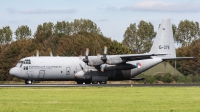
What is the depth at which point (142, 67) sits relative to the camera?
185 ft

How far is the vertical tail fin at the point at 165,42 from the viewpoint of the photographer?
58.7m

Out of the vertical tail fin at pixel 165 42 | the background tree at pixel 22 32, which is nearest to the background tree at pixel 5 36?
the background tree at pixel 22 32

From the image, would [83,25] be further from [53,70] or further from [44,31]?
[53,70]

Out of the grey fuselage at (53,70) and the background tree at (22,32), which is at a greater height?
the background tree at (22,32)

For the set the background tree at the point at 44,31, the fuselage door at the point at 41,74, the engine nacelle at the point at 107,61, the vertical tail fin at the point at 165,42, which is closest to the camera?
the fuselage door at the point at 41,74

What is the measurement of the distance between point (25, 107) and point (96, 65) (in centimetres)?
2971

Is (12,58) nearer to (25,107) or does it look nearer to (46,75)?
(46,75)

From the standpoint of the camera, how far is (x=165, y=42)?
58938mm

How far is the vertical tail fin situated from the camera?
58719 millimetres

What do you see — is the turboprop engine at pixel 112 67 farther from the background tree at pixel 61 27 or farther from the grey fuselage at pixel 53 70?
the background tree at pixel 61 27

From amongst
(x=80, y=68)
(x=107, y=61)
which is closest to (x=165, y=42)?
(x=107, y=61)

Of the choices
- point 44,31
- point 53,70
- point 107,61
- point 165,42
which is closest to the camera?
point 53,70

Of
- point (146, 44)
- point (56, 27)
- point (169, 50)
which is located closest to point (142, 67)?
point (169, 50)

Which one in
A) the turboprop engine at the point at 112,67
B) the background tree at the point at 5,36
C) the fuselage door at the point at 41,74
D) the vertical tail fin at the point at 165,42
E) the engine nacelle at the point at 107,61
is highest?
the background tree at the point at 5,36
